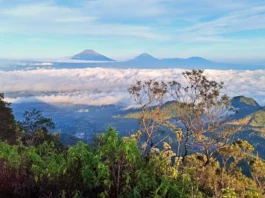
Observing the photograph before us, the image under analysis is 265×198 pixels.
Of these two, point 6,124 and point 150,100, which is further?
point 6,124

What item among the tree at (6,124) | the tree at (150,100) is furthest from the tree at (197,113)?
the tree at (6,124)

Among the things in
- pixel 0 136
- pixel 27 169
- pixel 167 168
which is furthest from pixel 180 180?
pixel 0 136

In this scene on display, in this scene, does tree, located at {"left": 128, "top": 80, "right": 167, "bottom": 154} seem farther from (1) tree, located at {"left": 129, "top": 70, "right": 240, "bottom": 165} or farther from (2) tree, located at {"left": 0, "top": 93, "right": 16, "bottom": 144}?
(2) tree, located at {"left": 0, "top": 93, "right": 16, "bottom": 144}

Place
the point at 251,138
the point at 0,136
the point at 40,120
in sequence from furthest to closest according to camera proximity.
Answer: the point at 251,138, the point at 40,120, the point at 0,136

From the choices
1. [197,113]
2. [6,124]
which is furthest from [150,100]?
[6,124]

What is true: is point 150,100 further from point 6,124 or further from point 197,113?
point 6,124

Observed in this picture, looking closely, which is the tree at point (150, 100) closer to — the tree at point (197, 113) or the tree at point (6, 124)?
the tree at point (197, 113)

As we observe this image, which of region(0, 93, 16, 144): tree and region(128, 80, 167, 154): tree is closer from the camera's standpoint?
region(128, 80, 167, 154): tree

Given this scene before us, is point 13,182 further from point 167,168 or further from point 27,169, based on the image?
point 167,168

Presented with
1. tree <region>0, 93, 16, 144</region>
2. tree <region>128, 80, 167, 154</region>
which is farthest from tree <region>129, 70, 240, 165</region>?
tree <region>0, 93, 16, 144</region>
